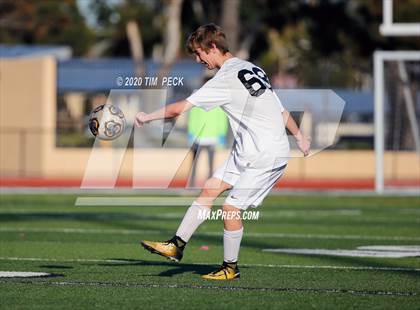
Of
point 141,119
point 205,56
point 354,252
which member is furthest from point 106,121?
point 354,252

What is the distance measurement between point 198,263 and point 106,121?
1.85 metres

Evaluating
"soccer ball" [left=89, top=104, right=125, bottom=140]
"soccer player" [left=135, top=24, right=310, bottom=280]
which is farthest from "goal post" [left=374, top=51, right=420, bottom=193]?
"soccer player" [left=135, top=24, right=310, bottom=280]

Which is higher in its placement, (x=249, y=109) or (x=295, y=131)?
(x=249, y=109)

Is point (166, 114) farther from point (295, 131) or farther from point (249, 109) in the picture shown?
point (295, 131)

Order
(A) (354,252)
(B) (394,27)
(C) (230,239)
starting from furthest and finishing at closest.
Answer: (B) (394,27)
(A) (354,252)
(C) (230,239)

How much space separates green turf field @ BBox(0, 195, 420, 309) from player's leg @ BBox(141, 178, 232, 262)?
0.81 feet

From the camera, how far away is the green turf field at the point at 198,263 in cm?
808

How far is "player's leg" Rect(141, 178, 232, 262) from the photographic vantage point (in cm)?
896

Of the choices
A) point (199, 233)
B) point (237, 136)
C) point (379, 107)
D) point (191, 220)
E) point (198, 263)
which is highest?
point (379, 107)

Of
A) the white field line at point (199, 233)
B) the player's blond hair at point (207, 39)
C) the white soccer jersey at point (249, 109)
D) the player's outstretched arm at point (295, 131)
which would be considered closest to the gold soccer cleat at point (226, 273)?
the white soccer jersey at point (249, 109)

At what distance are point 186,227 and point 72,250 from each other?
9.85 ft

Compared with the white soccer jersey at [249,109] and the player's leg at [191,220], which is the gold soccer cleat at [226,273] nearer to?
the player's leg at [191,220]

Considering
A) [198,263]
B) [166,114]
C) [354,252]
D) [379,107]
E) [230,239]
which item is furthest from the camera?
[379,107]

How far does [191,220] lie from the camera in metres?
9.03
